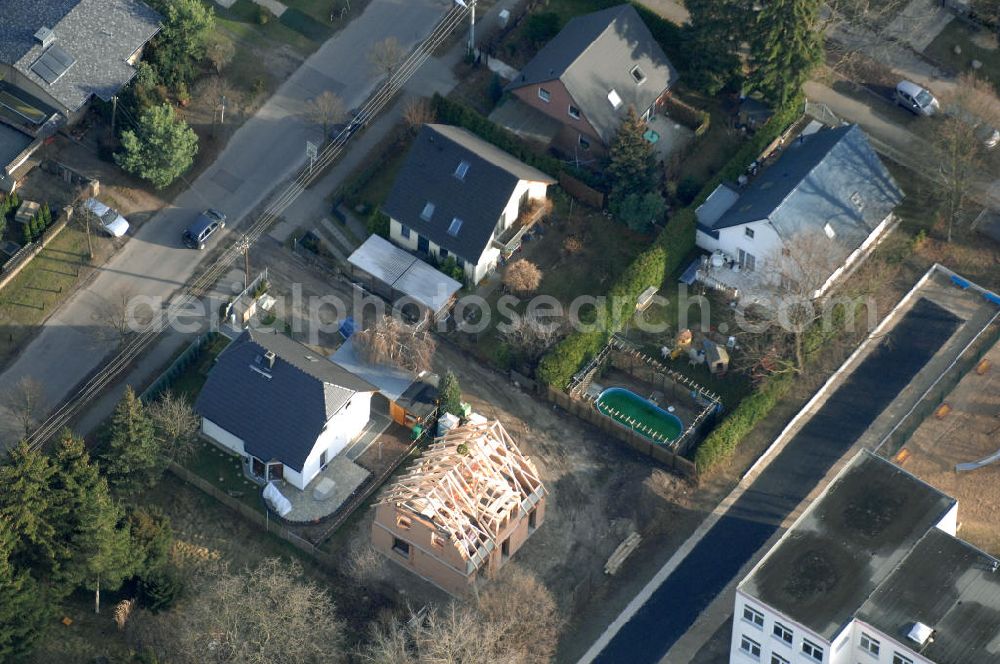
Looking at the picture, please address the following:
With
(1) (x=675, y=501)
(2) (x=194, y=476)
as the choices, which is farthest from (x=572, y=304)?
(2) (x=194, y=476)

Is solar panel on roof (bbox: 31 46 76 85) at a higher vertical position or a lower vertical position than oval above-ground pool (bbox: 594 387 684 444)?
lower

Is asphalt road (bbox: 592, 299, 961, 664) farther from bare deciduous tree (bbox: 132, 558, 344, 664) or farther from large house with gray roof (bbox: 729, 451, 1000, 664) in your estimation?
bare deciduous tree (bbox: 132, 558, 344, 664)

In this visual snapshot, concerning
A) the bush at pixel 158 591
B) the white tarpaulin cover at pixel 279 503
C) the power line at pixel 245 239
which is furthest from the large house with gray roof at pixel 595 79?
the bush at pixel 158 591

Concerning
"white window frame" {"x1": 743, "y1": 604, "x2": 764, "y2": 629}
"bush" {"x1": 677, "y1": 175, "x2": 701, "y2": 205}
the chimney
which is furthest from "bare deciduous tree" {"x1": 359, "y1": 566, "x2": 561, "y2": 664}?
the chimney

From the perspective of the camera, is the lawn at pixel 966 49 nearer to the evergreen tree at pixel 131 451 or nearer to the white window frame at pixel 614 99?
the white window frame at pixel 614 99

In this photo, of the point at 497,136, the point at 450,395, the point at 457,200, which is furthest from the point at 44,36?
the point at 450,395
